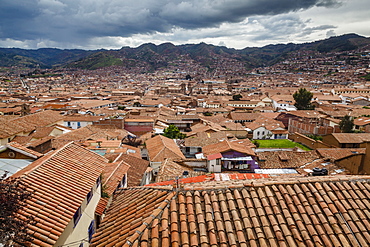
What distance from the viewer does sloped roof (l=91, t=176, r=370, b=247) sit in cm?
371

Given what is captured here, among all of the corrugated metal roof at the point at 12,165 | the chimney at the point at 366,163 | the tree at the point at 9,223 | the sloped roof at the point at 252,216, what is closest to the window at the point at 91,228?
the sloped roof at the point at 252,216

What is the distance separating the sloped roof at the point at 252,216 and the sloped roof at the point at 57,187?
1.17 meters

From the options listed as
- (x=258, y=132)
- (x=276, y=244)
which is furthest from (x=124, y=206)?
(x=258, y=132)

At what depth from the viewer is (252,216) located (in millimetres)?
4055

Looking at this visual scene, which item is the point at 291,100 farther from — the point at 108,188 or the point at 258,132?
the point at 108,188

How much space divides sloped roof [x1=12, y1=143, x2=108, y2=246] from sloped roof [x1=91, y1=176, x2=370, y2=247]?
3.85 ft

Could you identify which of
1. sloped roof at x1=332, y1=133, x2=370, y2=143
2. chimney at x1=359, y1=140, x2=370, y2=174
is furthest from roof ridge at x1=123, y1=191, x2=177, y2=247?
sloped roof at x1=332, y1=133, x2=370, y2=143

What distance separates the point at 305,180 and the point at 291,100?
68.4 meters

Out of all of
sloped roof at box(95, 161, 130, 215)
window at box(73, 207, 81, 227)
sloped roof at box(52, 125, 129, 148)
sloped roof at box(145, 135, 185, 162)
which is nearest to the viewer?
window at box(73, 207, 81, 227)

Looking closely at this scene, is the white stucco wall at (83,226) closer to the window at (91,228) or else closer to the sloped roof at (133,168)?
the window at (91,228)

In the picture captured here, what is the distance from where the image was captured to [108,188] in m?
9.51

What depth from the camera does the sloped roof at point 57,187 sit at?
4.98 meters

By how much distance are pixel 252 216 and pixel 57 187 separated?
16.1 ft

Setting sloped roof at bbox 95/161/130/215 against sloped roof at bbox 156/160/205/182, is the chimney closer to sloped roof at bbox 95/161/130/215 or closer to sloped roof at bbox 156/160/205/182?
sloped roof at bbox 156/160/205/182
